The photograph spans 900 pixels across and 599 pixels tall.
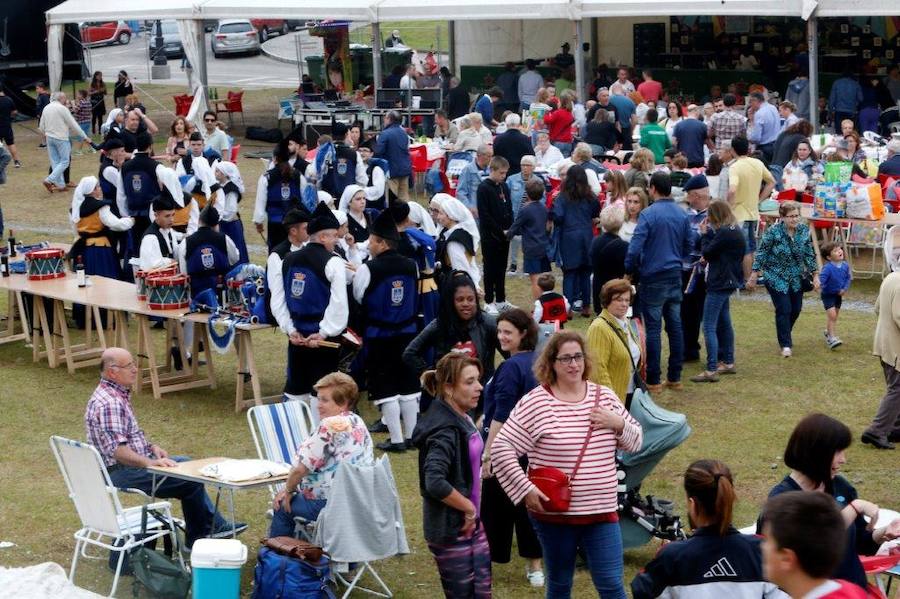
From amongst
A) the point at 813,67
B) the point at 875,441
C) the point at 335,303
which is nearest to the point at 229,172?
the point at 335,303

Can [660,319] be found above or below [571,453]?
below

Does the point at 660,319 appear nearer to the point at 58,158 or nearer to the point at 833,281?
the point at 833,281

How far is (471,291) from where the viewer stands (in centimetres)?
796

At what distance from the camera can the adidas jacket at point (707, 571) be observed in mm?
4699

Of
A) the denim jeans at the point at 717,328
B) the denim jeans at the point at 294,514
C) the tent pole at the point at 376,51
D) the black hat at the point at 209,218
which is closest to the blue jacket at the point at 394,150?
the tent pole at the point at 376,51

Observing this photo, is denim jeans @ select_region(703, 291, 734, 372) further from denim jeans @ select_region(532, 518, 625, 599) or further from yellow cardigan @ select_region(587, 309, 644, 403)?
denim jeans @ select_region(532, 518, 625, 599)

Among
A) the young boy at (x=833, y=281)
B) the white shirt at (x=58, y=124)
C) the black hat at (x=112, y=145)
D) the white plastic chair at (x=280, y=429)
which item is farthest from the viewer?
the white shirt at (x=58, y=124)

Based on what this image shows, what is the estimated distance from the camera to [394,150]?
60.0ft

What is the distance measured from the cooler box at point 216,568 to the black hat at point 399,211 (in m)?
3.51

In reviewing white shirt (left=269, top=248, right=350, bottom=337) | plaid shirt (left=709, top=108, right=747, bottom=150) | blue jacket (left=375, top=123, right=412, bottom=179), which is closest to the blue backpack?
white shirt (left=269, top=248, right=350, bottom=337)

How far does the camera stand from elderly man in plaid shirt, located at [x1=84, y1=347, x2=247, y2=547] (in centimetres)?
704

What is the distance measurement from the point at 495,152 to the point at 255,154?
8460 millimetres

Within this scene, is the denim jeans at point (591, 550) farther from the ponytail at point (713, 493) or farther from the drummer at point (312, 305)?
the drummer at point (312, 305)

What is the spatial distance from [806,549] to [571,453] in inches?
85.8
